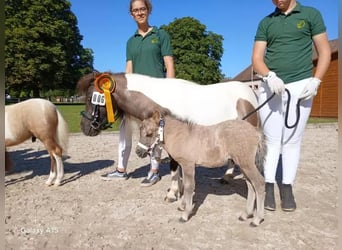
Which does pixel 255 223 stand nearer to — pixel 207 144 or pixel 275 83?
pixel 207 144

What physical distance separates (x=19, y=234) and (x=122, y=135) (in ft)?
7.01

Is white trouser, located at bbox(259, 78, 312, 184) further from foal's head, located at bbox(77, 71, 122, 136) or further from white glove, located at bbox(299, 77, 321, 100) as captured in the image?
foal's head, located at bbox(77, 71, 122, 136)

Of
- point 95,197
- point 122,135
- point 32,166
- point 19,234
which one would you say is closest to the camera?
point 19,234

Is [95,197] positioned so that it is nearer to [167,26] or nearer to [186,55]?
[186,55]

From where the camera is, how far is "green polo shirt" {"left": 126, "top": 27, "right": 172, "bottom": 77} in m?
4.07

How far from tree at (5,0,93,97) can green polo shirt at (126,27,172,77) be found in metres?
16.6

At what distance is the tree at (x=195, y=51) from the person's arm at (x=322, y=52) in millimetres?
31998

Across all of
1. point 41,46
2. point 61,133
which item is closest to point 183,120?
point 61,133

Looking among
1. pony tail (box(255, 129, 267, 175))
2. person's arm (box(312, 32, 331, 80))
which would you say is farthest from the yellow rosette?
person's arm (box(312, 32, 331, 80))

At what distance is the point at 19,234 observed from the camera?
2943 millimetres

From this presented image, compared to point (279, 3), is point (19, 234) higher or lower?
lower

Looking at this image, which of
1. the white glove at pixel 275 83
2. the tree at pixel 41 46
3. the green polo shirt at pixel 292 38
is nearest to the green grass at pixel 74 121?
the white glove at pixel 275 83

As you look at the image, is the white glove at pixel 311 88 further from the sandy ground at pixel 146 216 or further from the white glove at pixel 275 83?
the sandy ground at pixel 146 216

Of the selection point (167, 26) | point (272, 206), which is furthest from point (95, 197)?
point (167, 26)
